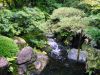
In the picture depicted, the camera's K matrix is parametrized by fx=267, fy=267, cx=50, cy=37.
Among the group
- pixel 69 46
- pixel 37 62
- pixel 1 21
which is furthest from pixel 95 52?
pixel 1 21

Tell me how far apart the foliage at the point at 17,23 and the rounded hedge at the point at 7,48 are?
140 cm

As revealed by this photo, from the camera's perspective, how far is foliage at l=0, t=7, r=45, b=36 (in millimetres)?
12600

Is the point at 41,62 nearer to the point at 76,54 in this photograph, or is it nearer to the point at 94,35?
the point at 76,54

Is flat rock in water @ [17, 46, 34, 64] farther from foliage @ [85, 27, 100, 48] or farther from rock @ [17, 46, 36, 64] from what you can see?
foliage @ [85, 27, 100, 48]

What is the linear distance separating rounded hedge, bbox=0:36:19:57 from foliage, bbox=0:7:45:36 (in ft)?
4.60

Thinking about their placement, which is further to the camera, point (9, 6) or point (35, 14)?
point (9, 6)

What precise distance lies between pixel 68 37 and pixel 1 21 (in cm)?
386

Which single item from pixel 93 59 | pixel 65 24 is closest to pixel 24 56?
pixel 93 59

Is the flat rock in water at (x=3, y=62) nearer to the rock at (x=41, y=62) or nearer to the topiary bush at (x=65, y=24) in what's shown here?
the rock at (x=41, y=62)

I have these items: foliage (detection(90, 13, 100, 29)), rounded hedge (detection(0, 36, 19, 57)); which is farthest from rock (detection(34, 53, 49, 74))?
foliage (detection(90, 13, 100, 29))

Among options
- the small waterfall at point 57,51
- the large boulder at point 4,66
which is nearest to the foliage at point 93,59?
the small waterfall at point 57,51

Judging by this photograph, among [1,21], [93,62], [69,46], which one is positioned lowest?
[69,46]

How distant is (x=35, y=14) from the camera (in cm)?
1489

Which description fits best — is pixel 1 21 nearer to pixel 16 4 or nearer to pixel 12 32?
pixel 12 32
